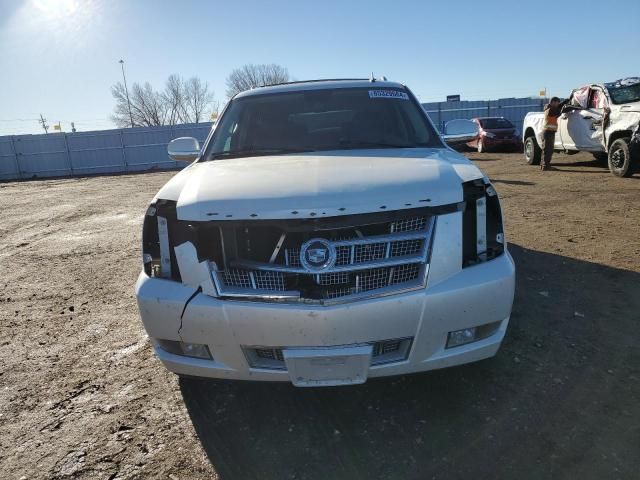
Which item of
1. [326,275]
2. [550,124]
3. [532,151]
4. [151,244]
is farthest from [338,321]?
[532,151]

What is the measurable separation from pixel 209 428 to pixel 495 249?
1.80 meters

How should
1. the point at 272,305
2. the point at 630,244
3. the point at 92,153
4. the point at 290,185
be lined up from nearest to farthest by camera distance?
the point at 272,305 < the point at 290,185 < the point at 630,244 < the point at 92,153

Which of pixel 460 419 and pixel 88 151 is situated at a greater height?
pixel 88 151

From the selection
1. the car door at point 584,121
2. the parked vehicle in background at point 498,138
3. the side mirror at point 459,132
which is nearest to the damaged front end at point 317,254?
the side mirror at point 459,132

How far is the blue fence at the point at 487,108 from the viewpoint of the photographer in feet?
82.3

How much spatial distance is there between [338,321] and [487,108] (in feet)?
86.1

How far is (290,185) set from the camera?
2.37m

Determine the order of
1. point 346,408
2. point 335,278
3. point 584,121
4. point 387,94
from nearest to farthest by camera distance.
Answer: point 335,278
point 346,408
point 387,94
point 584,121

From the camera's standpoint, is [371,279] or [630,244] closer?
[371,279]

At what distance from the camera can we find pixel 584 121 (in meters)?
11.2

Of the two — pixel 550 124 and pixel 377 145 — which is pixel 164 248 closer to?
pixel 377 145

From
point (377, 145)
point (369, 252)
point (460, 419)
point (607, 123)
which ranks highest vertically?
point (377, 145)

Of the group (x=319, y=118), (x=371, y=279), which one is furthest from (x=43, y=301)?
(x=371, y=279)

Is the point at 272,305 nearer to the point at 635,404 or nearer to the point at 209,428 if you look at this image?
the point at 209,428
